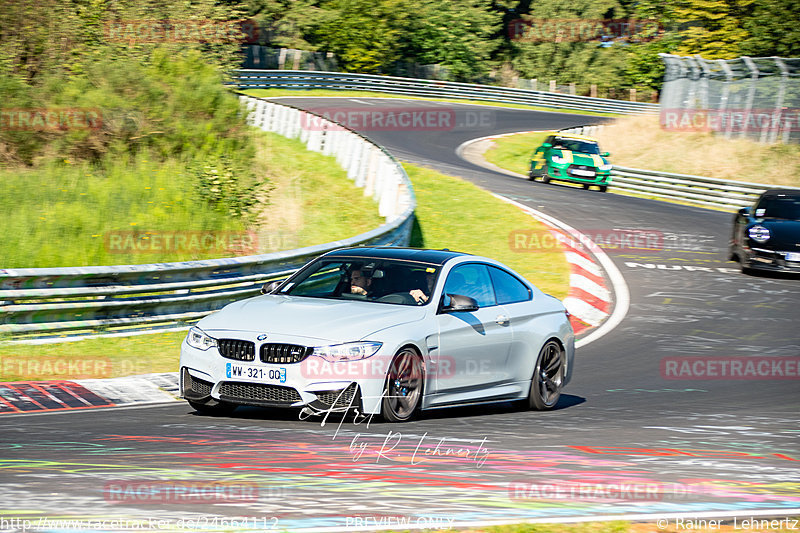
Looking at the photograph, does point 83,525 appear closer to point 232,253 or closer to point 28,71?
point 232,253

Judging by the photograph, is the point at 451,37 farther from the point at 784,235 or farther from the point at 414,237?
the point at 784,235

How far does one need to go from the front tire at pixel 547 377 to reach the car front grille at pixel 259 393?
2.83 meters

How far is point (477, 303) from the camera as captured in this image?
9250mm

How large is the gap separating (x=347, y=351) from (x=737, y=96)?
30812mm

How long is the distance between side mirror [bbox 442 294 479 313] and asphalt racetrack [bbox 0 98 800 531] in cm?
93

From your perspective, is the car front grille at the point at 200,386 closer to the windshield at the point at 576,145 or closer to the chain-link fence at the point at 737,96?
the windshield at the point at 576,145

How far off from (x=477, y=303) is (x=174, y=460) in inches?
141

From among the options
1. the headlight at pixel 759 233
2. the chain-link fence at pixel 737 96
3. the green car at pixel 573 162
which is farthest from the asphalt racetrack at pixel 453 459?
the chain-link fence at pixel 737 96

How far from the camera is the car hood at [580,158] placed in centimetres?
3047

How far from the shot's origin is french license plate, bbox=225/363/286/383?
7.91 metres

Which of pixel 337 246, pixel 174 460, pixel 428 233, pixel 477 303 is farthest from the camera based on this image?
pixel 428 233

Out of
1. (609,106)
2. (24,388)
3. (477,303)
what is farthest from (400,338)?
(609,106)

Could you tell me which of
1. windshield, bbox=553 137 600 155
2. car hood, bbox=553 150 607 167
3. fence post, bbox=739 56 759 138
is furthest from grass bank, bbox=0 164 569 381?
fence post, bbox=739 56 759 138

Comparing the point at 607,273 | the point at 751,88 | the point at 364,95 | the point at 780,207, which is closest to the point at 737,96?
the point at 751,88
